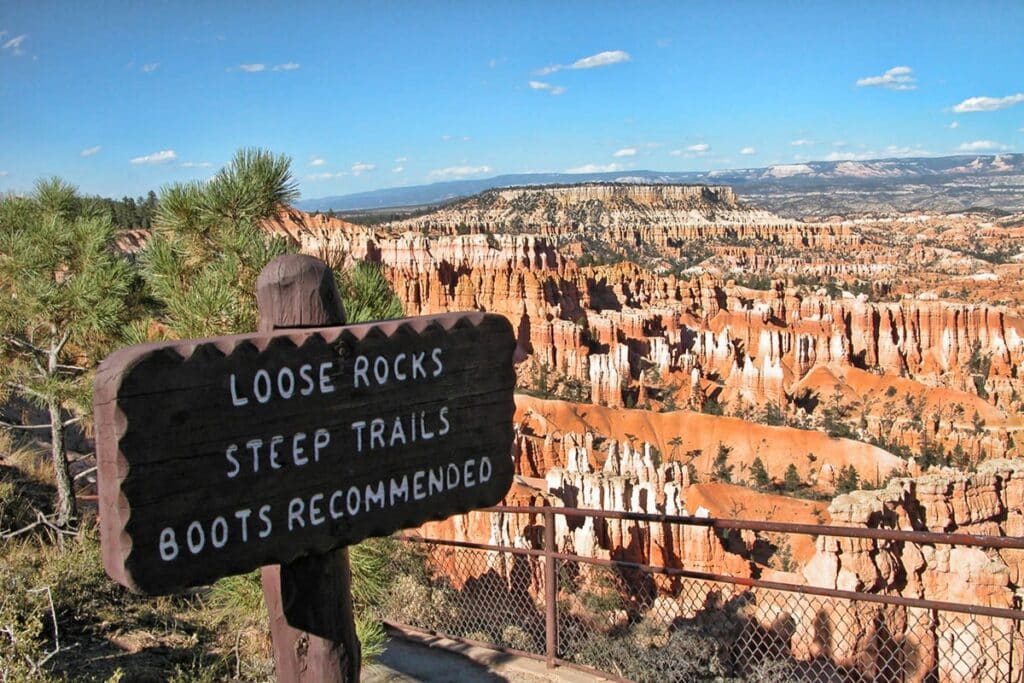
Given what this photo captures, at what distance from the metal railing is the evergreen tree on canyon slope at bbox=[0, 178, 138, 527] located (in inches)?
104

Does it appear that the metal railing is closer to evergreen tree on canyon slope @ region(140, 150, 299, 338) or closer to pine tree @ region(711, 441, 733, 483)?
evergreen tree on canyon slope @ region(140, 150, 299, 338)

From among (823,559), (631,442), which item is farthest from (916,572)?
(631,442)

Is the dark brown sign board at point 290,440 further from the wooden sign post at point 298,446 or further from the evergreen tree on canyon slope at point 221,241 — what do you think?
the evergreen tree on canyon slope at point 221,241

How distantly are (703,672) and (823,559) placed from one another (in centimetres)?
708

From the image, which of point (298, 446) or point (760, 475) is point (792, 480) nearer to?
point (760, 475)

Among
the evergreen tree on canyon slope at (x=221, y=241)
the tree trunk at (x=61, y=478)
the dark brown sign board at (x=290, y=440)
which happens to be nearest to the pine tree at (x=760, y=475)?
the tree trunk at (x=61, y=478)

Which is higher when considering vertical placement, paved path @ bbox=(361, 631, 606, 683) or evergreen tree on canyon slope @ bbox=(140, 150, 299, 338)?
evergreen tree on canyon slope @ bbox=(140, 150, 299, 338)

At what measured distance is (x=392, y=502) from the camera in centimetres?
225

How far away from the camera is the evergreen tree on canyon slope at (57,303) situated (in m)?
5.79

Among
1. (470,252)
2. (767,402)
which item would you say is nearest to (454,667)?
(767,402)

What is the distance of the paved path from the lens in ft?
14.1

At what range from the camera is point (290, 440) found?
2025mm

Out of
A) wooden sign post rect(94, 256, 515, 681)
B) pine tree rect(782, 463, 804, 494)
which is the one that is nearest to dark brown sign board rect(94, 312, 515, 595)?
wooden sign post rect(94, 256, 515, 681)

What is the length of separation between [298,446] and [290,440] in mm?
25
